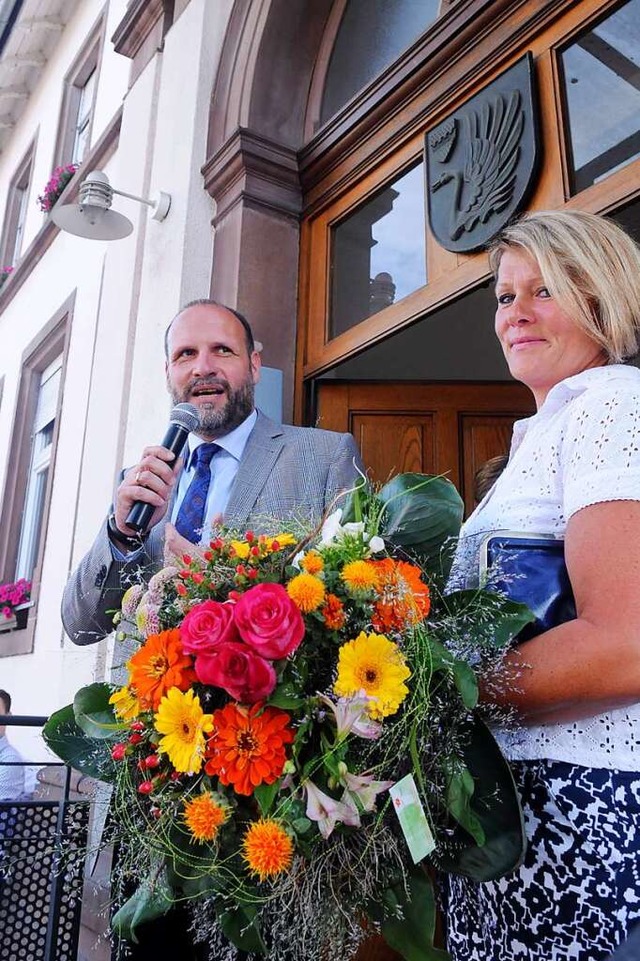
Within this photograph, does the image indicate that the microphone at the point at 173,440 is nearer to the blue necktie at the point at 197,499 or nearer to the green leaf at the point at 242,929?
the blue necktie at the point at 197,499

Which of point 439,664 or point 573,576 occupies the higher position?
point 573,576

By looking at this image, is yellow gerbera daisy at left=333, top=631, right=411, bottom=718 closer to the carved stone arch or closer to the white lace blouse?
the white lace blouse

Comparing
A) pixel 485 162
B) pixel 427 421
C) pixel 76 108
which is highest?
pixel 76 108

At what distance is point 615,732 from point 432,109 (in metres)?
2.51

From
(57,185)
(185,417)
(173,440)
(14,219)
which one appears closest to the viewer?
(173,440)

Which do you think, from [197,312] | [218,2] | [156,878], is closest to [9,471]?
[218,2]

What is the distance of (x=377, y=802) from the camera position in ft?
2.56

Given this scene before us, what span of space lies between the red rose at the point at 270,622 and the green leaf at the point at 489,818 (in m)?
0.25

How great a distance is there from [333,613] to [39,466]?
257 inches

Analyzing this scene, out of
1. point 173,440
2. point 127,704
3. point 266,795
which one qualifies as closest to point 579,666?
point 266,795

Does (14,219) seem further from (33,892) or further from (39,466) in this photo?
(33,892)

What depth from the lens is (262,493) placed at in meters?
1.88

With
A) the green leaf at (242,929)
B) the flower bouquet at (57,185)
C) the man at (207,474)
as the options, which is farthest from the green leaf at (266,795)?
the flower bouquet at (57,185)

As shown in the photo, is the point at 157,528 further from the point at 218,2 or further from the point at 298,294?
the point at 218,2
